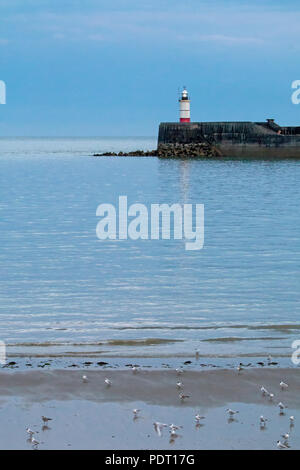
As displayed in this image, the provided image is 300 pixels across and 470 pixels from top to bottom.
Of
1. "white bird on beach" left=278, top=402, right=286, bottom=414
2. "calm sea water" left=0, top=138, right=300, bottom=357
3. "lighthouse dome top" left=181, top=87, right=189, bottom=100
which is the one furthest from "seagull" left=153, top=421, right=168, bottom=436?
"lighthouse dome top" left=181, top=87, right=189, bottom=100

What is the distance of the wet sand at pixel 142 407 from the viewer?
257 inches

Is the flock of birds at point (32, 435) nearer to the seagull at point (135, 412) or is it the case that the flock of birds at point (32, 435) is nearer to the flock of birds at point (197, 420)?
the flock of birds at point (197, 420)

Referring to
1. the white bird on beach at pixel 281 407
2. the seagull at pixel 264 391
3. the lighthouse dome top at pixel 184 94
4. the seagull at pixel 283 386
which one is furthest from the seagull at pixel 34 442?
the lighthouse dome top at pixel 184 94

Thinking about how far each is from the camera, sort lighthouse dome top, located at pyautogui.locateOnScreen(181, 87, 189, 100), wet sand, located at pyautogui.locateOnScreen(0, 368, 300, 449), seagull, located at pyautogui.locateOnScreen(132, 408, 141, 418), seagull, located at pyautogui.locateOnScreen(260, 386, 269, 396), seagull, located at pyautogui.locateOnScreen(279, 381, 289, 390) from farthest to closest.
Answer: lighthouse dome top, located at pyautogui.locateOnScreen(181, 87, 189, 100)
seagull, located at pyautogui.locateOnScreen(279, 381, 289, 390)
seagull, located at pyautogui.locateOnScreen(260, 386, 269, 396)
seagull, located at pyautogui.locateOnScreen(132, 408, 141, 418)
wet sand, located at pyautogui.locateOnScreen(0, 368, 300, 449)

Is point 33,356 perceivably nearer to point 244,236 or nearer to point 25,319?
point 25,319

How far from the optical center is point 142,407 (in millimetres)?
7395

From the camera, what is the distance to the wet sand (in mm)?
6531

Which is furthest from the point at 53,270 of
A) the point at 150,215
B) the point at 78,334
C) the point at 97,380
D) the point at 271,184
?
the point at 271,184

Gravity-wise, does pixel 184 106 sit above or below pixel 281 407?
above

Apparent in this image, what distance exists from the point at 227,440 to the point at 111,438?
0.96 meters

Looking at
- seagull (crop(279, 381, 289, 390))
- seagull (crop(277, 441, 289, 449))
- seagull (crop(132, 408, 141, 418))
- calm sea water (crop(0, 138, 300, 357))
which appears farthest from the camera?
calm sea water (crop(0, 138, 300, 357))

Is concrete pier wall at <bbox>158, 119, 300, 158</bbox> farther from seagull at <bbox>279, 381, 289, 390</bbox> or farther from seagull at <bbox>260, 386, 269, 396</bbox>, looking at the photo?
seagull at <bbox>260, 386, 269, 396</bbox>

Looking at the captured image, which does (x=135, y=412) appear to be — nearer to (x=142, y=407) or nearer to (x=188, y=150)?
(x=142, y=407)

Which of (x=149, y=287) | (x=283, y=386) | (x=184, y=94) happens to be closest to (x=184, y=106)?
(x=184, y=94)
